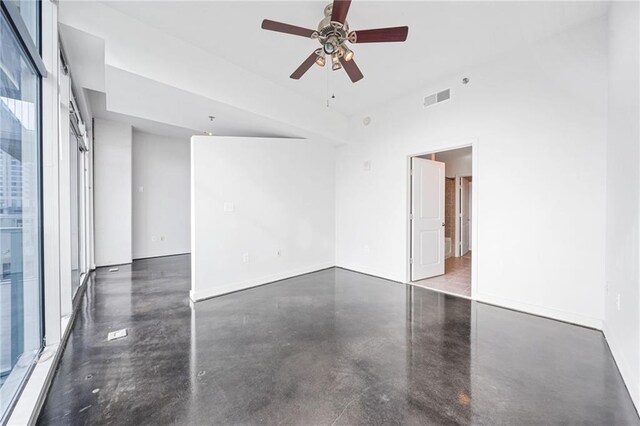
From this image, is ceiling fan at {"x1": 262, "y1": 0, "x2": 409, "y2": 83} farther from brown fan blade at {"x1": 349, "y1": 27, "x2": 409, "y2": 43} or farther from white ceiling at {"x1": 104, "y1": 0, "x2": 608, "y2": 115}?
white ceiling at {"x1": 104, "y1": 0, "x2": 608, "y2": 115}

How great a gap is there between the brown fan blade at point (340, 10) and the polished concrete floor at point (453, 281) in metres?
3.77

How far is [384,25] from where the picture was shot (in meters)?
2.68

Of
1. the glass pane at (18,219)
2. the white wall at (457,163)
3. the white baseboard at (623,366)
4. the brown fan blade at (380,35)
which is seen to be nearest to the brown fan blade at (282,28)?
the brown fan blade at (380,35)

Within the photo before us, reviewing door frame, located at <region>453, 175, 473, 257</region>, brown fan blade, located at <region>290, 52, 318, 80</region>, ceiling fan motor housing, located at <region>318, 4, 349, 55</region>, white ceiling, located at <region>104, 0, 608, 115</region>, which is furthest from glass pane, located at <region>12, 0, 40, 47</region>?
door frame, located at <region>453, 175, 473, 257</region>

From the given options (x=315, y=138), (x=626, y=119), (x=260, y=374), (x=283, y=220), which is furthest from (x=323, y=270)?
(x=626, y=119)

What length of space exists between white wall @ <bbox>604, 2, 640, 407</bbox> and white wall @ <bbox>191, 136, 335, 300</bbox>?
3.96m

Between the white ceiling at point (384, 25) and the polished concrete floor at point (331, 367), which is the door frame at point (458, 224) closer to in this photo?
the polished concrete floor at point (331, 367)

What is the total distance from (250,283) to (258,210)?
47.7 inches

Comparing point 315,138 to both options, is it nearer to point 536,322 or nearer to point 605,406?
point 536,322

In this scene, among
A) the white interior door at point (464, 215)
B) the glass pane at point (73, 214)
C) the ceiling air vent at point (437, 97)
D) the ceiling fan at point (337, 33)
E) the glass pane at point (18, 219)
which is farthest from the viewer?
the white interior door at point (464, 215)

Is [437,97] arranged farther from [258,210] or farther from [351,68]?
[258,210]

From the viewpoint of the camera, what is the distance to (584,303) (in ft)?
8.99

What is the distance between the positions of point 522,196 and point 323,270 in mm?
3502

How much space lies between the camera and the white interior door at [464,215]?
7129mm
